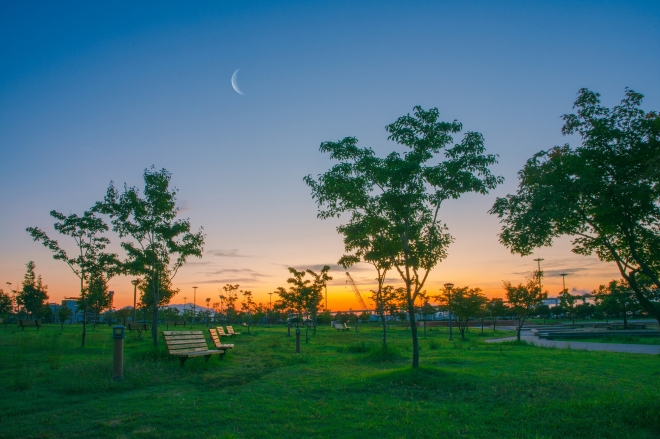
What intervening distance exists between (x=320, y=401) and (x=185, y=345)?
251 inches

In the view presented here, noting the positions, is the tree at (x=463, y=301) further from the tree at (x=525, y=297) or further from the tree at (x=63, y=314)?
the tree at (x=63, y=314)

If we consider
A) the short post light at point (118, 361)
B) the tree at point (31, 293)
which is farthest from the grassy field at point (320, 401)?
the tree at point (31, 293)

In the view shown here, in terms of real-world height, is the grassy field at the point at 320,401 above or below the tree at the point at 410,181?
below

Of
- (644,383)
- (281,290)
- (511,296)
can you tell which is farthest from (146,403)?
(281,290)

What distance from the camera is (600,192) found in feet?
24.0

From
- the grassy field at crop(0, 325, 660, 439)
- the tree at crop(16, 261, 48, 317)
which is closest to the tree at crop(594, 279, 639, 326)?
the grassy field at crop(0, 325, 660, 439)

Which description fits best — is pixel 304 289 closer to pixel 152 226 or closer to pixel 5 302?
pixel 152 226

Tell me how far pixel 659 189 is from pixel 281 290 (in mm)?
35590

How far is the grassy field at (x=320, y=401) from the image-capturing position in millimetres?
6137

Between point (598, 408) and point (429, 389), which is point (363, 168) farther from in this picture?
point (598, 408)

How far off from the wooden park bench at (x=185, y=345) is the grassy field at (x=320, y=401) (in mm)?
261

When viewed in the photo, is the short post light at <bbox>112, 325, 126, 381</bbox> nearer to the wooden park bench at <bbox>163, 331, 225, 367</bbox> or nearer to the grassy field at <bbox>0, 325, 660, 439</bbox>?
the grassy field at <bbox>0, 325, 660, 439</bbox>

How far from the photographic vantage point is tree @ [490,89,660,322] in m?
7.07

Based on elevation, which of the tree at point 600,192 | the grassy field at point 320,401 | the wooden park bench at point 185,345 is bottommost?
the grassy field at point 320,401
